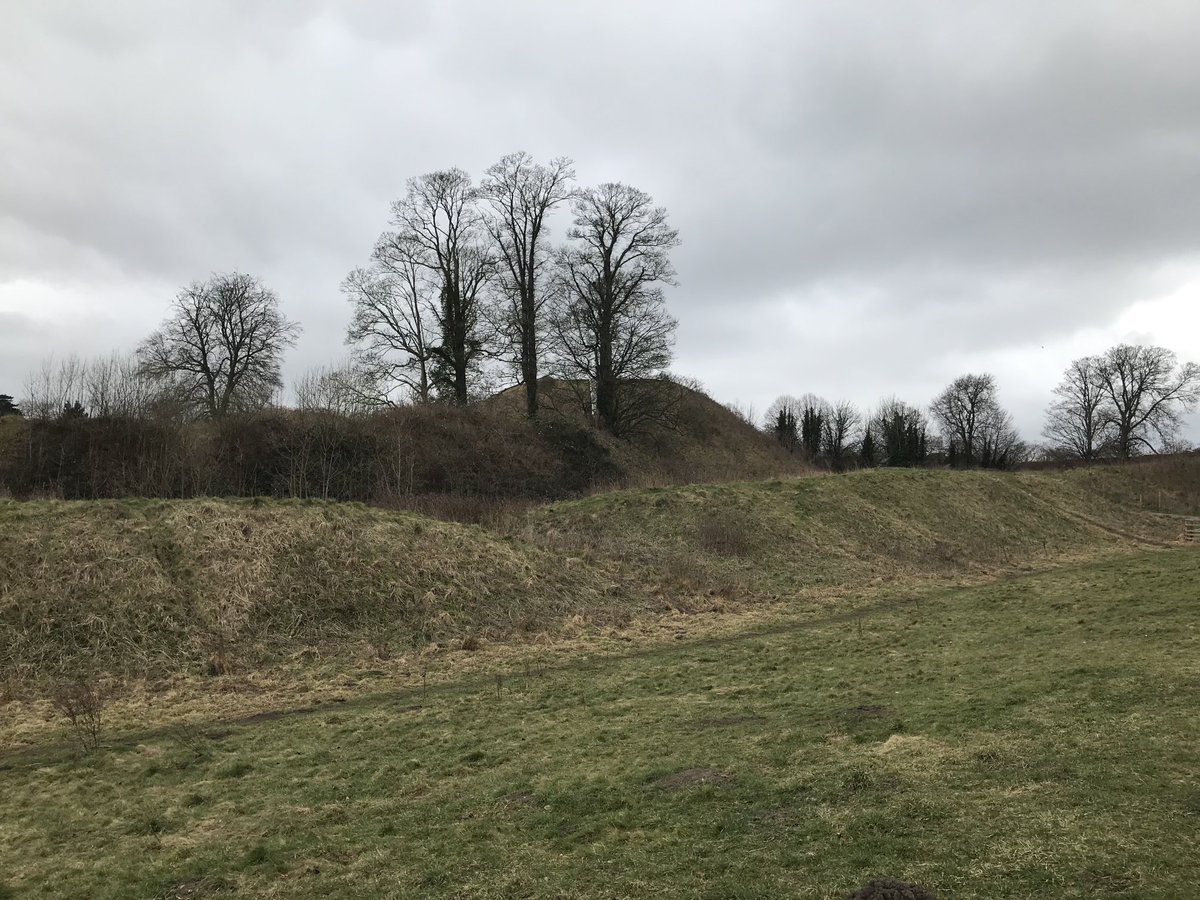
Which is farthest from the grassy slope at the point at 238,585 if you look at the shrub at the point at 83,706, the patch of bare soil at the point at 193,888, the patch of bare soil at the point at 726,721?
the patch of bare soil at the point at 193,888

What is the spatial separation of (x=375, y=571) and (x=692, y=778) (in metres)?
11.4

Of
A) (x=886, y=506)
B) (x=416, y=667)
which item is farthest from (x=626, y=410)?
(x=416, y=667)

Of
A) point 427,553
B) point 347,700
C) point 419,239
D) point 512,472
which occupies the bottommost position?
point 347,700

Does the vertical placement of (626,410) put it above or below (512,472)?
above

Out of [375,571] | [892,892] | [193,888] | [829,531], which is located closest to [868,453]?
[829,531]

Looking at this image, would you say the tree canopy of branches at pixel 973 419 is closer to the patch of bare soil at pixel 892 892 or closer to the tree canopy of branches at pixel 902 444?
the tree canopy of branches at pixel 902 444

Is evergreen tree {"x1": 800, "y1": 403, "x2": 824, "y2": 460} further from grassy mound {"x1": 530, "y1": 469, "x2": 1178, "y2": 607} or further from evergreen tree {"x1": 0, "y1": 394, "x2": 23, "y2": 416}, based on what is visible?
evergreen tree {"x1": 0, "y1": 394, "x2": 23, "y2": 416}

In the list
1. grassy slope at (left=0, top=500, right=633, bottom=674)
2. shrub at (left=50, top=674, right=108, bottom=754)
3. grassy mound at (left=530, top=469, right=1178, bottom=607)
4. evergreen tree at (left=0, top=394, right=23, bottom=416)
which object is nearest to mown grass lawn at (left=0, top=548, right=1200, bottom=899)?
shrub at (left=50, top=674, right=108, bottom=754)

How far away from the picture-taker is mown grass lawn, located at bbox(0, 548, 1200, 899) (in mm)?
4797

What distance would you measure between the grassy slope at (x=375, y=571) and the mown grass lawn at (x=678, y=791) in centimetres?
376

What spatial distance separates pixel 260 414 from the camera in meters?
33.9

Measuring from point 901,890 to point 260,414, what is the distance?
3421 centimetres

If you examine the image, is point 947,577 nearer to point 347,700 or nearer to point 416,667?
point 416,667

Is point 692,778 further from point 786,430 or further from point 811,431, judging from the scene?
point 811,431
